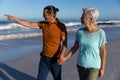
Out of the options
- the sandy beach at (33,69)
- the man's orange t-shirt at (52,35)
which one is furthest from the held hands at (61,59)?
the sandy beach at (33,69)

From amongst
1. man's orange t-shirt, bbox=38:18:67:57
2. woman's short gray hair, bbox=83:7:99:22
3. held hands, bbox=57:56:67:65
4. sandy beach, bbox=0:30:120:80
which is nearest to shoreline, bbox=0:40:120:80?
sandy beach, bbox=0:30:120:80

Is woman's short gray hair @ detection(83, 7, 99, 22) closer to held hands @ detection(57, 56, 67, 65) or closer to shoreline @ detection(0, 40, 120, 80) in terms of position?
held hands @ detection(57, 56, 67, 65)

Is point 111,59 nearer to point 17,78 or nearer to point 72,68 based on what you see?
point 72,68

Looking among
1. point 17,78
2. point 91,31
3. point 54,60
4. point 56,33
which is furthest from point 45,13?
point 17,78

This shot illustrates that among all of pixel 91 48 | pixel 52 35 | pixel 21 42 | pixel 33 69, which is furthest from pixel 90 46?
pixel 21 42

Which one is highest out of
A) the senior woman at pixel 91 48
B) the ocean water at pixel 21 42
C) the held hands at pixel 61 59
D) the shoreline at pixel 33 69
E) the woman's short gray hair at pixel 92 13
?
the woman's short gray hair at pixel 92 13

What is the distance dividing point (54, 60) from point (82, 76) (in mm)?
965

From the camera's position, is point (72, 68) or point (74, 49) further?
point (72, 68)

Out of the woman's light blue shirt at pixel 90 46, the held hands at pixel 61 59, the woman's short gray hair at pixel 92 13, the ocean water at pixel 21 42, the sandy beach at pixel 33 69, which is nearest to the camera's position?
the woman's short gray hair at pixel 92 13

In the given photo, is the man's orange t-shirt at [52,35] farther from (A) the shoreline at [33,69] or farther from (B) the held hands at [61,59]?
(A) the shoreline at [33,69]

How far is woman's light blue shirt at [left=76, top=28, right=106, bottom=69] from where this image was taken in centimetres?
464

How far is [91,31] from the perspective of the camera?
15.3 feet

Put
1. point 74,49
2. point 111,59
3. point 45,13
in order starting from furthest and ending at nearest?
point 111,59 → point 45,13 → point 74,49

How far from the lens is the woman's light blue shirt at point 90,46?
4645mm
